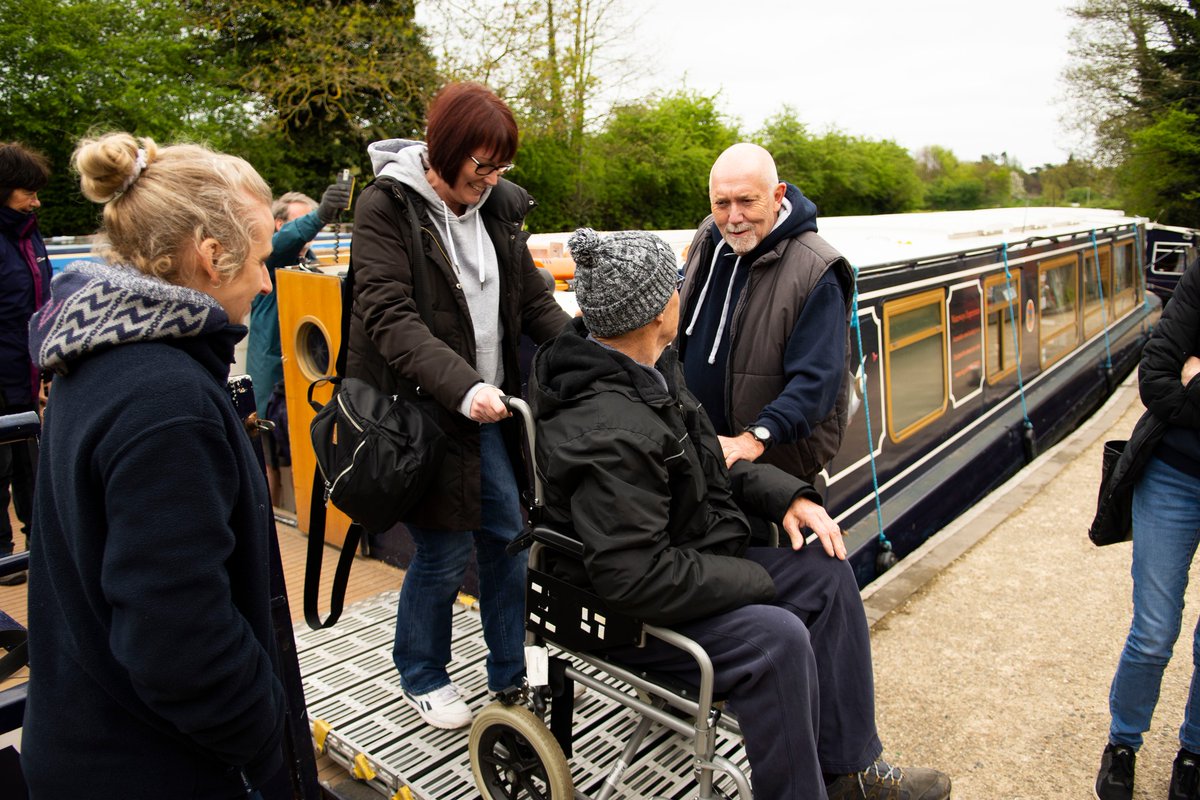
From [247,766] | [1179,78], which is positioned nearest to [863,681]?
[247,766]

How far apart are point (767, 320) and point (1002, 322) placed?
4439 millimetres

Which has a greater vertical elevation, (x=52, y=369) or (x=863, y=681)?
(x=52, y=369)

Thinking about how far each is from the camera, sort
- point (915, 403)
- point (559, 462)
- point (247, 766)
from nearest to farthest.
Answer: point (247, 766) < point (559, 462) < point (915, 403)

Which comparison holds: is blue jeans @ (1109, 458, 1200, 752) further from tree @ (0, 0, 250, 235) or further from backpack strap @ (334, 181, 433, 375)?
tree @ (0, 0, 250, 235)

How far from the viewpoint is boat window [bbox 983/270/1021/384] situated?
6331 mm

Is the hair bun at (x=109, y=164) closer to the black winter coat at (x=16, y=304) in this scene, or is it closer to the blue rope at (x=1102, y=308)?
the black winter coat at (x=16, y=304)

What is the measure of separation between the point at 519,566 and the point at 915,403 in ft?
10.7

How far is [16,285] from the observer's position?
162 inches

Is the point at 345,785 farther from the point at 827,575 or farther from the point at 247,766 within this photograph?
the point at 827,575

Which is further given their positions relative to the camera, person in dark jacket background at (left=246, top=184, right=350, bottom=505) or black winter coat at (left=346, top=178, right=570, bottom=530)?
person in dark jacket background at (left=246, top=184, right=350, bottom=505)

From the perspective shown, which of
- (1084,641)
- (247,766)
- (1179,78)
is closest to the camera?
(247,766)

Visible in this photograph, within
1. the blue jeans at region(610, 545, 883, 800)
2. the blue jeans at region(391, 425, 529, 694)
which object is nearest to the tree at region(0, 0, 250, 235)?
the blue jeans at region(391, 425, 529, 694)

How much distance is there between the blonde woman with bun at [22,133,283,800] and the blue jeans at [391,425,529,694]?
1.19 m

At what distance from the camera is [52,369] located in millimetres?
1308
